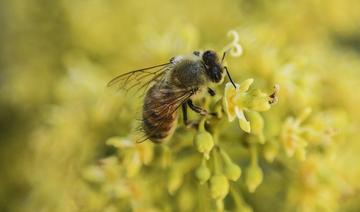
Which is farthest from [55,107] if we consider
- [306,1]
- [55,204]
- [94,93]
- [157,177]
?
[306,1]

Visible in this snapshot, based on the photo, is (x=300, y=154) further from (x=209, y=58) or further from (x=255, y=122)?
(x=209, y=58)

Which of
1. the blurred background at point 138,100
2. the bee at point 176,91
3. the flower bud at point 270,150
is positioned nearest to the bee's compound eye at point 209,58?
the bee at point 176,91

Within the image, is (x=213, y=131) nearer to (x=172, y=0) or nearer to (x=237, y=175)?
(x=237, y=175)

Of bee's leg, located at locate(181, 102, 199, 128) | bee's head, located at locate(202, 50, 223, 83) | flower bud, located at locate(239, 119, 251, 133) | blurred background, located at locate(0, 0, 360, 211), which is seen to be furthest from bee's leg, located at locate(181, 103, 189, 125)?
flower bud, located at locate(239, 119, 251, 133)

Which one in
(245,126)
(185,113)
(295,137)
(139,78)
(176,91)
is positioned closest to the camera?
(245,126)

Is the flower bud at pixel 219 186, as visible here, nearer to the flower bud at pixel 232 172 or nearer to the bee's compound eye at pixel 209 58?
the flower bud at pixel 232 172

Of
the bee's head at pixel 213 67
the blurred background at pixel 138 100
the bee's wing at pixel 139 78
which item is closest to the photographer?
the bee's head at pixel 213 67

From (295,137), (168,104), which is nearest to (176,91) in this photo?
(168,104)
